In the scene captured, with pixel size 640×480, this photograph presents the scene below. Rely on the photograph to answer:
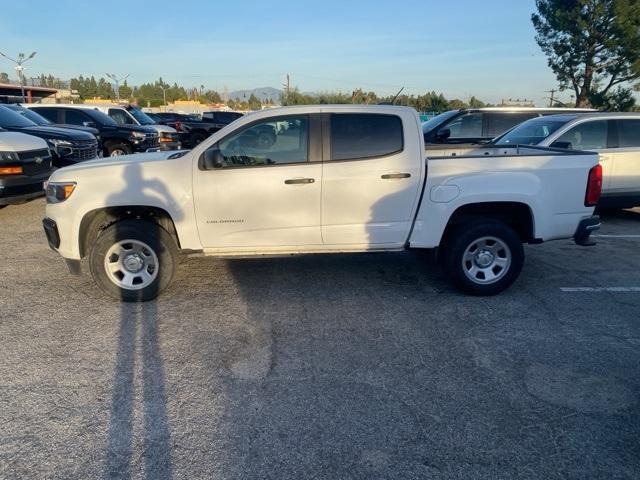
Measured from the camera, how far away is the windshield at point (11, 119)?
949cm

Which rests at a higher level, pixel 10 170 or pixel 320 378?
pixel 10 170

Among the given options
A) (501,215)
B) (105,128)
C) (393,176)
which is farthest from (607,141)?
(105,128)

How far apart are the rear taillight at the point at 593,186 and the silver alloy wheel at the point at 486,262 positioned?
96cm

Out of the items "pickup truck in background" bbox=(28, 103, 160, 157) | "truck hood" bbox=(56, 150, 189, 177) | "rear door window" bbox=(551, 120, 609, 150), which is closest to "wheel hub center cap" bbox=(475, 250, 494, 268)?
"truck hood" bbox=(56, 150, 189, 177)

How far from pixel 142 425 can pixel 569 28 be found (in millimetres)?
29443

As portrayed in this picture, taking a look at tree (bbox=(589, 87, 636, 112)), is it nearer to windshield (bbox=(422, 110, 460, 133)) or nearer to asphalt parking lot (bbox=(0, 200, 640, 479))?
windshield (bbox=(422, 110, 460, 133))

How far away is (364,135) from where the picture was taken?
4.73m

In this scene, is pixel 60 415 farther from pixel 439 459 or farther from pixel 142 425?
pixel 439 459

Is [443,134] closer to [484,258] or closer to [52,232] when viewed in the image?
[484,258]

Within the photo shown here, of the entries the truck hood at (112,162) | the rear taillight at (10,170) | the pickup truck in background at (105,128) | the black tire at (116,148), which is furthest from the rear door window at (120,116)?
the truck hood at (112,162)

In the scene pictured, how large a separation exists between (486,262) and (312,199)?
1.89m

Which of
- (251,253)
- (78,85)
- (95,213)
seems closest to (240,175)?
(251,253)

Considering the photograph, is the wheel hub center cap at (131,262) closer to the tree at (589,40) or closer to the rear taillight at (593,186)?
the rear taillight at (593,186)

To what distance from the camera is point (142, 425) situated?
9.52ft
